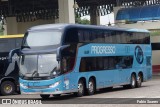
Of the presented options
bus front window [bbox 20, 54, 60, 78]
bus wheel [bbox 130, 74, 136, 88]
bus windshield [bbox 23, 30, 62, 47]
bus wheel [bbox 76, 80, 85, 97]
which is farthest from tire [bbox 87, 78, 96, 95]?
bus wheel [bbox 130, 74, 136, 88]

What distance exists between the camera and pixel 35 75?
20719 millimetres

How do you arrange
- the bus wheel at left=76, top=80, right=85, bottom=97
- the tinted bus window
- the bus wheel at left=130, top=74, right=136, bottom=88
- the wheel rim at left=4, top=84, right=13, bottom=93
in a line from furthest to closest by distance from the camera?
the bus wheel at left=130, top=74, right=136, bottom=88, the wheel rim at left=4, top=84, right=13, bottom=93, the tinted bus window, the bus wheel at left=76, top=80, right=85, bottom=97

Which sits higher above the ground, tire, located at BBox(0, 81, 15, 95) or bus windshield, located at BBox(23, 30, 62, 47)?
bus windshield, located at BBox(23, 30, 62, 47)

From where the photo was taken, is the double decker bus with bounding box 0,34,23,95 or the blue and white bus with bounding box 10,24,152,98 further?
the double decker bus with bounding box 0,34,23,95

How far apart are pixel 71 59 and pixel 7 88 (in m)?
6.63

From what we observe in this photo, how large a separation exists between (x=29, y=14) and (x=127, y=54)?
45212 mm

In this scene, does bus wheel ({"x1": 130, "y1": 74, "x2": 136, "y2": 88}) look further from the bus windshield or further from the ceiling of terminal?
the ceiling of terminal

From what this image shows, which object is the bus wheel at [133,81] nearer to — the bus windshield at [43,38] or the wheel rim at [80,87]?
the wheel rim at [80,87]

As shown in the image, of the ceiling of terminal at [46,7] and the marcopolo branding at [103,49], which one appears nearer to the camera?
the marcopolo branding at [103,49]

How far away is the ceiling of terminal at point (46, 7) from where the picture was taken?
199ft

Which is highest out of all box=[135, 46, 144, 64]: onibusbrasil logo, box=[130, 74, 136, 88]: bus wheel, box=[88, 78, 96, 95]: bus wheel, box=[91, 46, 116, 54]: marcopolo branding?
box=[91, 46, 116, 54]: marcopolo branding

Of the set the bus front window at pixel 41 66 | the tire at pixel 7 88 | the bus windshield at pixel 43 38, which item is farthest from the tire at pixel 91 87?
the tire at pixel 7 88

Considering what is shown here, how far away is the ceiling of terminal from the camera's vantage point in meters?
60.8

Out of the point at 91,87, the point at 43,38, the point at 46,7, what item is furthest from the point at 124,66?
the point at 46,7
